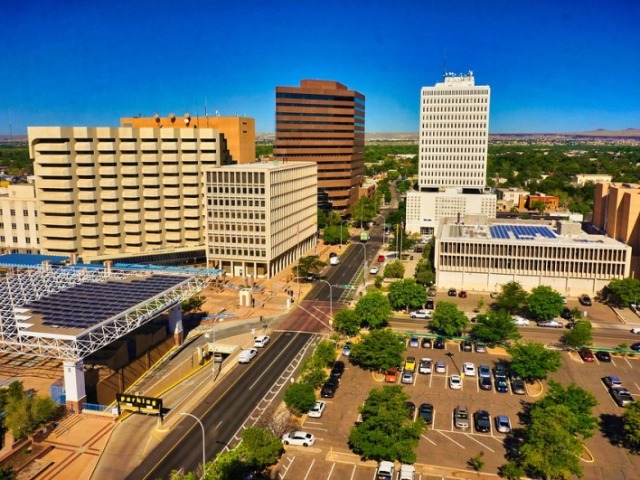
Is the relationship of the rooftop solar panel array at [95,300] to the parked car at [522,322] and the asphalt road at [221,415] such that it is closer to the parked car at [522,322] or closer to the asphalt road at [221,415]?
the asphalt road at [221,415]

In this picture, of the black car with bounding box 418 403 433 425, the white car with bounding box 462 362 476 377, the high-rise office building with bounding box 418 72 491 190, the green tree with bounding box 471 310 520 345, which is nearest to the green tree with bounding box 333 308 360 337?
the green tree with bounding box 471 310 520 345

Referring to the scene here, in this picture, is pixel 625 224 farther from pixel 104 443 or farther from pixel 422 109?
pixel 104 443

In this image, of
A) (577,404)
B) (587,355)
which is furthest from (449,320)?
(577,404)

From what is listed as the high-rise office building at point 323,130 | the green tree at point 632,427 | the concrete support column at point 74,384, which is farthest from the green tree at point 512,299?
the high-rise office building at point 323,130

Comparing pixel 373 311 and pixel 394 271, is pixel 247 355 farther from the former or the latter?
pixel 394 271

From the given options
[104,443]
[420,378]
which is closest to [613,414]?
[420,378]
